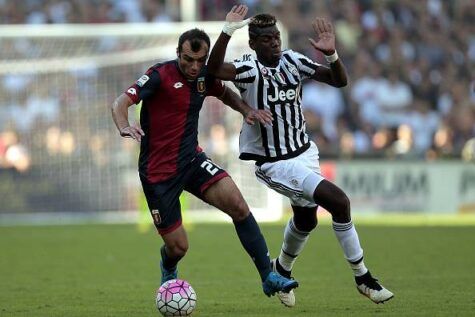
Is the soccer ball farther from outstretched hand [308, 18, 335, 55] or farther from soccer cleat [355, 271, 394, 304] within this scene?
outstretched hand [308, 18, 335, 55]

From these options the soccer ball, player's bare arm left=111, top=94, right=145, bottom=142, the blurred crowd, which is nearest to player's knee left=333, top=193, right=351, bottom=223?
the soccer ball

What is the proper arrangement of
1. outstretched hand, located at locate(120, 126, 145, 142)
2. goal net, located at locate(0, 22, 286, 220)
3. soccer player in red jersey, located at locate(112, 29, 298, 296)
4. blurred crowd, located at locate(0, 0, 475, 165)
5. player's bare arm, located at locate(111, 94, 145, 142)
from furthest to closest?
1. blurred crowd, located at locate(0, 0, 475, 165)
2. goal net, located at locate(0, 22, 286, 220)
3. soccer player in red jersey, located at locate(112, 29, 298, 296)
4. player's bare arm, located at locate(111, 94, 145, 142)
5. outstretched hand, located at locate(120, 126, 145, 142)

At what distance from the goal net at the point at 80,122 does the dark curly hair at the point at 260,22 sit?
1243cm

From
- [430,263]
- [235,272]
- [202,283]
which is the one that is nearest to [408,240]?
[430,263]

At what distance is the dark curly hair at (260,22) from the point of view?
997 cm

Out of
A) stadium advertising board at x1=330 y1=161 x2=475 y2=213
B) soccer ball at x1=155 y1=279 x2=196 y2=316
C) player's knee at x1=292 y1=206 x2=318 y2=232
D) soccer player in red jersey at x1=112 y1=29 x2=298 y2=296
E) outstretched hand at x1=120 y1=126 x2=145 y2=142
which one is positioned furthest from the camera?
stadium advertising board at x1=330 y1=161 x2=475 y2=213

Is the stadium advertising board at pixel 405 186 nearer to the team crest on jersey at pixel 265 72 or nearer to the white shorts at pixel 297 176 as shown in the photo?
the white shorts at pixel 297 176

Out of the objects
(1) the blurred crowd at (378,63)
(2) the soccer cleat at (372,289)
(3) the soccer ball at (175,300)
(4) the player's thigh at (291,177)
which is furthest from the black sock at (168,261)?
(1) the blurred crowd at (378,63)

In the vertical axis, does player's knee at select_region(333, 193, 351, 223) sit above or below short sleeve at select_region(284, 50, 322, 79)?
below

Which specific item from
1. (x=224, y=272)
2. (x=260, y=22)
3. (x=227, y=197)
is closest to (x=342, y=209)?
(x=227, y=197)

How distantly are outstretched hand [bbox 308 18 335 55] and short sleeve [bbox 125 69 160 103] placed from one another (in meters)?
1.38

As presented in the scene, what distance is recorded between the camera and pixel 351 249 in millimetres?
9711

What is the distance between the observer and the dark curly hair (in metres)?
9.97

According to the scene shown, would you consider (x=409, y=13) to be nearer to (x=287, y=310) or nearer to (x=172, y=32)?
(x=172, y=32)
